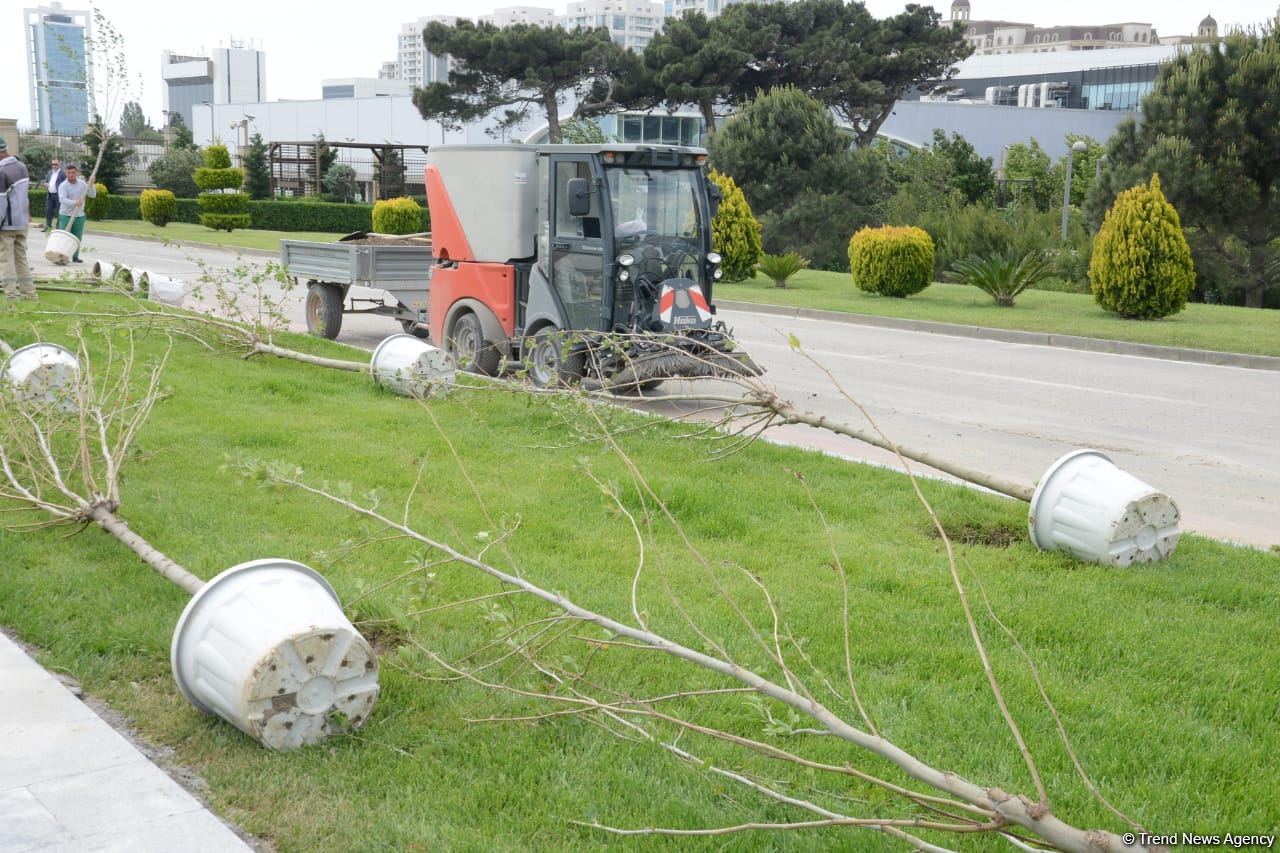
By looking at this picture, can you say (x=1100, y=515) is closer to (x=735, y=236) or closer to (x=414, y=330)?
(x=414, y=330)

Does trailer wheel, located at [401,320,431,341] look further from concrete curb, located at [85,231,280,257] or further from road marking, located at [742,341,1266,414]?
concrete curb, located at [85,231,280,257]

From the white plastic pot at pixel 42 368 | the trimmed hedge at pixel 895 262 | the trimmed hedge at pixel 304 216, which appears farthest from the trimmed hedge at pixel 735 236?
the trimmed hedge at pixel 304 216

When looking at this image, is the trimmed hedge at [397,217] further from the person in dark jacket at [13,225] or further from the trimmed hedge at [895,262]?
the person in dark jacket at [13,225]

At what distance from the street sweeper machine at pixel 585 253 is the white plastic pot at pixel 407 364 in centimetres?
23

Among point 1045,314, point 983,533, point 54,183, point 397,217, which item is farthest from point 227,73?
point 983,533

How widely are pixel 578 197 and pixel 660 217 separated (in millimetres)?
944

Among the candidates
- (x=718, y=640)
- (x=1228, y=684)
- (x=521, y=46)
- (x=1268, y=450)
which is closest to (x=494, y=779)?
(x=718, y=640)

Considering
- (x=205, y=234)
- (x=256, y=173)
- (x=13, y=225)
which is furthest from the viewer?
(x=256, y=173)

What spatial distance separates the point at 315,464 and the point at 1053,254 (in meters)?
21.8

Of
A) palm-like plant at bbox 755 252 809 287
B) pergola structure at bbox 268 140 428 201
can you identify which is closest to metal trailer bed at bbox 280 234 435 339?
palm-like plant at bbox 755 252 809 287

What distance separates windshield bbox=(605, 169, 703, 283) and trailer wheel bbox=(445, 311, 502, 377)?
171 cm

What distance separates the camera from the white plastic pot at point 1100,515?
19.5ft

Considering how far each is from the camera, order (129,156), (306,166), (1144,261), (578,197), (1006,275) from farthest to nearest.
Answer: (306,166), (129,156), (1006,275), (1144,261), (578,197)

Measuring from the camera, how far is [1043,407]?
11.5 meters
